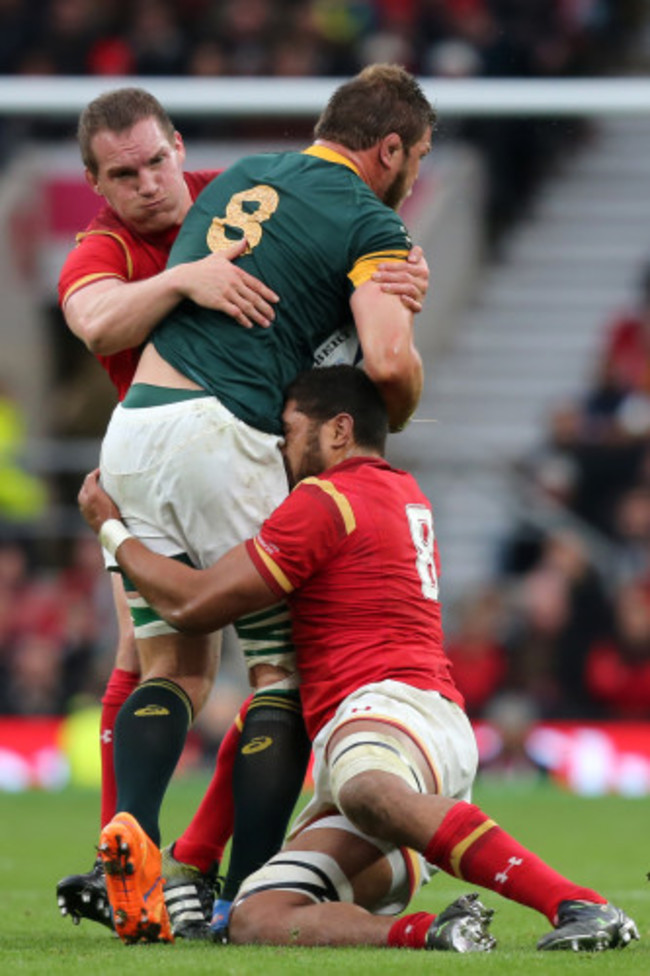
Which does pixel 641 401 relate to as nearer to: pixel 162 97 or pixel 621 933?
pixel 162 97

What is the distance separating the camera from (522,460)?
44.1ft

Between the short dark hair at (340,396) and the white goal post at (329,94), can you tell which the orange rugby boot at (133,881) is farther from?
the white goal post at (329,94)

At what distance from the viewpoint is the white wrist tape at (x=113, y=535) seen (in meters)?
4.75

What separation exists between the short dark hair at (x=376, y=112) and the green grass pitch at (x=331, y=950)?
202cm

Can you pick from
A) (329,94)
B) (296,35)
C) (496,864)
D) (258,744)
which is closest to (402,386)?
(258,744)

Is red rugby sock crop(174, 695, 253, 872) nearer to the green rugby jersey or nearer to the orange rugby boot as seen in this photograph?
the orange rugby boot

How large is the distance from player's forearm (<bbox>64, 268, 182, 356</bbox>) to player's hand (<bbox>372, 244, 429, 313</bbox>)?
19.7 inches

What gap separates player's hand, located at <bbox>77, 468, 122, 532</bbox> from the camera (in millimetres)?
4887

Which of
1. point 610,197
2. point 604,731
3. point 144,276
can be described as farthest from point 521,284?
point 144,276

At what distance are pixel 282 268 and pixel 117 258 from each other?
48cm

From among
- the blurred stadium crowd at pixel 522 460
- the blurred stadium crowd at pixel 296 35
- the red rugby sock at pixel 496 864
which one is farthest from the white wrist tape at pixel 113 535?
the blurred stadium crowd at pixel 296 35

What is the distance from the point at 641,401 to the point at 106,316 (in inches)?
353

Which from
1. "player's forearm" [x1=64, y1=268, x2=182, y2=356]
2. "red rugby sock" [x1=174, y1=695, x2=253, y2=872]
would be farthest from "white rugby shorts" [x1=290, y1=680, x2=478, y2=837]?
"player's forearm" [x1=64, y1=268, x2=182, y2=356]

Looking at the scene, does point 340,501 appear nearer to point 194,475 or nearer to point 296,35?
point 194,475
